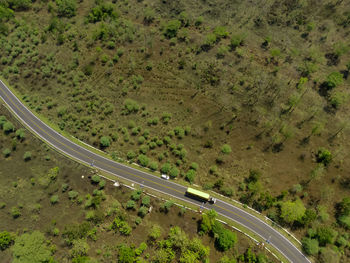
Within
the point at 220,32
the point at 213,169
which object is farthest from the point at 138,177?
the point at 220,32

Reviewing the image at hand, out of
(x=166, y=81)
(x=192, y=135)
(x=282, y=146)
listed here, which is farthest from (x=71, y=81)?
(x=282, y=146)

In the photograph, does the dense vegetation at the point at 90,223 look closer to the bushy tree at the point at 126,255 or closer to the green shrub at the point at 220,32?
the bushy tree at the point at 126,255

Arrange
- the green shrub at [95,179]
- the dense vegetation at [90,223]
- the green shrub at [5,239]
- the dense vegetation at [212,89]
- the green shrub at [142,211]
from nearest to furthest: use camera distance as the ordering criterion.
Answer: the green shrub at [5,239] < the dense vegetation at [90,223] < the green shrub at [142,211] < the green shrub at [95,179] < the dense vegetation at [212,89]

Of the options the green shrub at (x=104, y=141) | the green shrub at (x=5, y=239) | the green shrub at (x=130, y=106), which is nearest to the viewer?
the green shrub at (x=5, y=239)

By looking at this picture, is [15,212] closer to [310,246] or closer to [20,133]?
[20,133]

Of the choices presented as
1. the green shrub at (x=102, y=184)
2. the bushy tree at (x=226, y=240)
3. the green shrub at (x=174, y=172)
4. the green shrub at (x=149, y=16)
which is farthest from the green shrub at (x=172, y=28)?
the bushy tree at (x=226, y=240)

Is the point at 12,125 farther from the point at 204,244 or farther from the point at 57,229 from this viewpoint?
the point at 204,244

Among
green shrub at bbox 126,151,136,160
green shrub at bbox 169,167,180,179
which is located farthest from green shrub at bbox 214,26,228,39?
green shrub at bbox 126,151,136,160

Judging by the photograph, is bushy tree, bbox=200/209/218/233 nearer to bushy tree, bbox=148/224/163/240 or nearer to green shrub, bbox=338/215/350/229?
bushy tree, bbox=148/224/163/240
